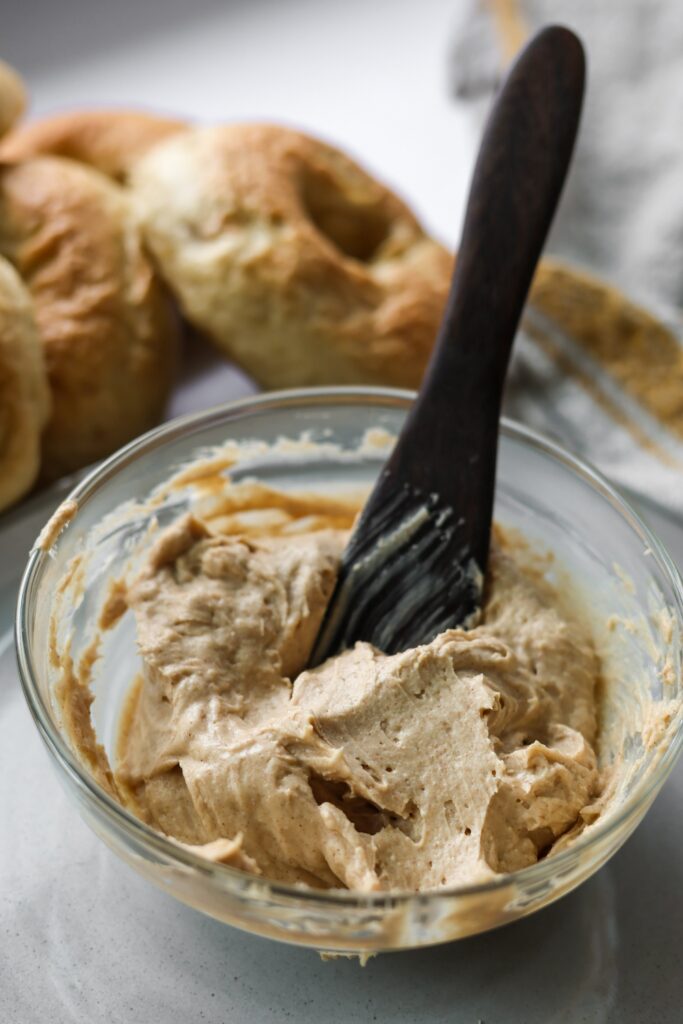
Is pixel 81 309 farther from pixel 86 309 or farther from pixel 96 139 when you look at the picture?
pixel 96 139

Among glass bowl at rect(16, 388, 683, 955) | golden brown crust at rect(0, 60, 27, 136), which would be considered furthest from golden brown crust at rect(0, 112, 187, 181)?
glass bowl at rect(16, 388, 683, 955)

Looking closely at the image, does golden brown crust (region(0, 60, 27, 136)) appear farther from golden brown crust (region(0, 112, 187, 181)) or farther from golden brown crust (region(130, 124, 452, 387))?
golden brown crust (region(130, 124, 452, 387))

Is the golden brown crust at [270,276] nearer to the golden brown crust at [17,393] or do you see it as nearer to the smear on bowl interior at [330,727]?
the golden brown crust at [17,393]

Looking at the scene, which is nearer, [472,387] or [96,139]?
[472,387]

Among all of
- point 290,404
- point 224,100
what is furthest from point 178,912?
point 224,100

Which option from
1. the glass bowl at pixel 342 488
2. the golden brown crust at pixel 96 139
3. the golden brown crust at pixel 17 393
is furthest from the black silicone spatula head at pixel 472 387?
the golden brown crust at pixel 96 139

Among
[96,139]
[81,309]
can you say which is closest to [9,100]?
[96,139]
